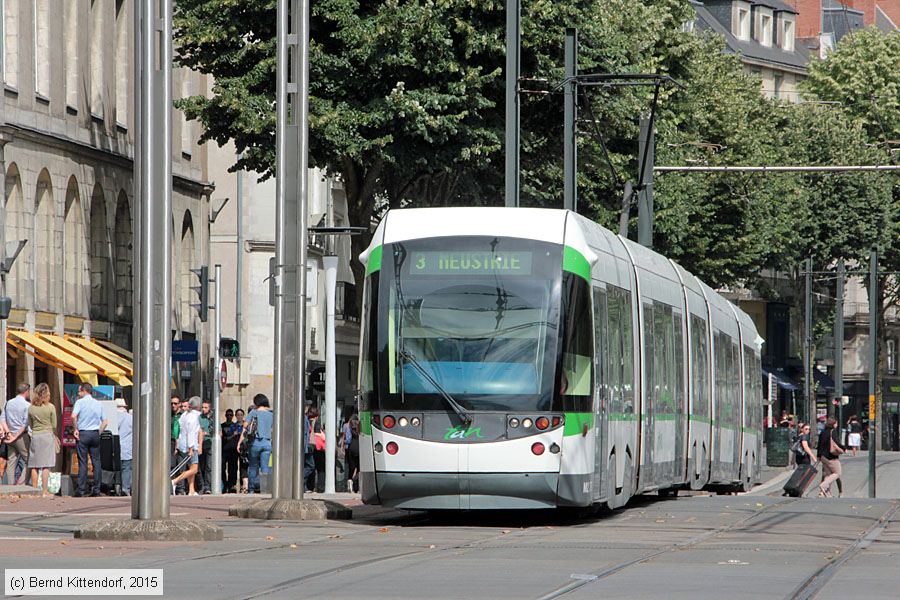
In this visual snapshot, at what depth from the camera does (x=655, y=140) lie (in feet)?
A: 148

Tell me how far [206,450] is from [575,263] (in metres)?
17.1

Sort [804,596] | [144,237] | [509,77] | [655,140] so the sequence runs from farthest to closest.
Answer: [655,140] → [509,77] → [144,237] → [804,596]

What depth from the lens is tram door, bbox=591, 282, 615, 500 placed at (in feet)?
68.8

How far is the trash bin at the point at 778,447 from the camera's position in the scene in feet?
218

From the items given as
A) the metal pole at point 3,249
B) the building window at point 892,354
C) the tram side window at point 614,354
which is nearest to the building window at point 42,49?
→ the metal pole at point 3,249

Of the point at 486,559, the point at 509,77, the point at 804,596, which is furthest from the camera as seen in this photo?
the point at 509,77

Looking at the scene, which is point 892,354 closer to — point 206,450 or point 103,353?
point 103,353

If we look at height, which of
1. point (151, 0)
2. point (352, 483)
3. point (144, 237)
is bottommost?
point (352, 483)

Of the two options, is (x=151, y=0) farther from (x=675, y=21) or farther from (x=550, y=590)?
(x=675, y=21)

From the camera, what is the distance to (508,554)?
646 inches

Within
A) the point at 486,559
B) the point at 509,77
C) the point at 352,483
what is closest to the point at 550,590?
the point at 486,559

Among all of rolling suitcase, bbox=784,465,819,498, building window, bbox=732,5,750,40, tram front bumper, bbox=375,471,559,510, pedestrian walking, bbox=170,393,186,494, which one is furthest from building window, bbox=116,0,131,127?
building window, bbox=732,5,750,40

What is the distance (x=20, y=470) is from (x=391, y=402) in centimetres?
1536

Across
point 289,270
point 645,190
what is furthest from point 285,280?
point 645,190
